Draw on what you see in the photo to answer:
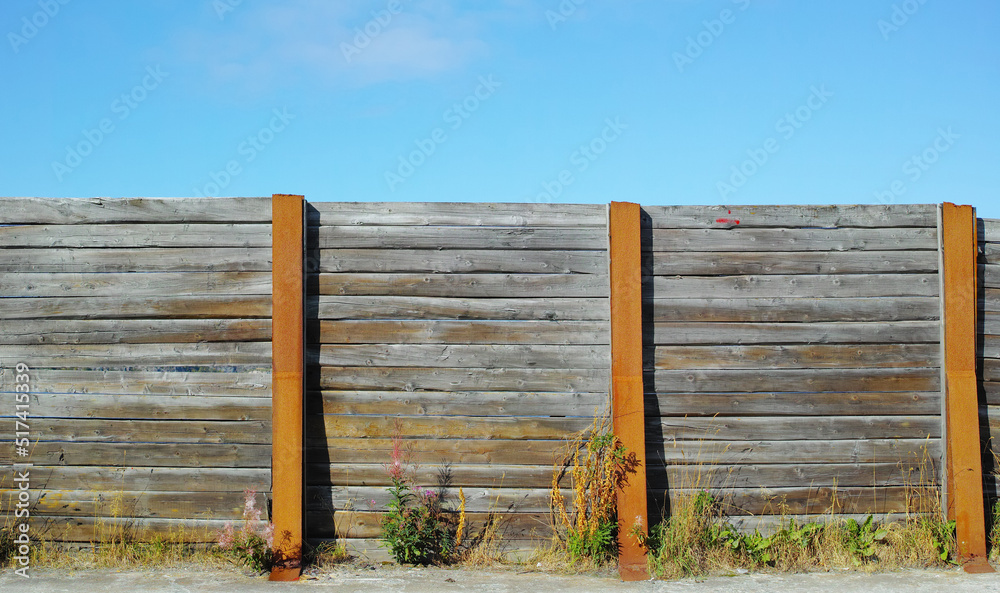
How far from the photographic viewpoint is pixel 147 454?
544 cm

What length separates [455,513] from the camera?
5.38m

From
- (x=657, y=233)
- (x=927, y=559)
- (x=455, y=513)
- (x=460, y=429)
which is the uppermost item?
(x=657, y=233)

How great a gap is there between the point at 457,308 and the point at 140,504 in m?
2.66

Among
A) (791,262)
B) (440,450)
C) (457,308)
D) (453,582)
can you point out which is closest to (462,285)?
(457,308)

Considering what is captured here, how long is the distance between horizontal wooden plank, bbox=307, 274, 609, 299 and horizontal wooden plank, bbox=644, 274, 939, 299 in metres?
0.49

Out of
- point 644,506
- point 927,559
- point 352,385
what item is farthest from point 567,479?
point 927,559

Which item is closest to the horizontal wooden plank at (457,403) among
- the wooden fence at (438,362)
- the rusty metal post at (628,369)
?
the wooden fence at (438,362)

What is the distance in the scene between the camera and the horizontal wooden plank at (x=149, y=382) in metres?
5.41

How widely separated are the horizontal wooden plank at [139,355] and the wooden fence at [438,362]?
2cm

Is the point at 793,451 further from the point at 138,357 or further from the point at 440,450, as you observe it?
the point at 138,357

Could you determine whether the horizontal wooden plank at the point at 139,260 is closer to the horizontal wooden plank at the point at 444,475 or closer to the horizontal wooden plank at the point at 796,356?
the horizontal wooden plank at the point at 444,475

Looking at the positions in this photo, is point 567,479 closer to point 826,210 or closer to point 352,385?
point 352,385

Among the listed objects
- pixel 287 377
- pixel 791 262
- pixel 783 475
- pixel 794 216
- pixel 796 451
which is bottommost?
pixel 783 475

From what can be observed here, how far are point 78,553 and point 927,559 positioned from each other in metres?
6.03
